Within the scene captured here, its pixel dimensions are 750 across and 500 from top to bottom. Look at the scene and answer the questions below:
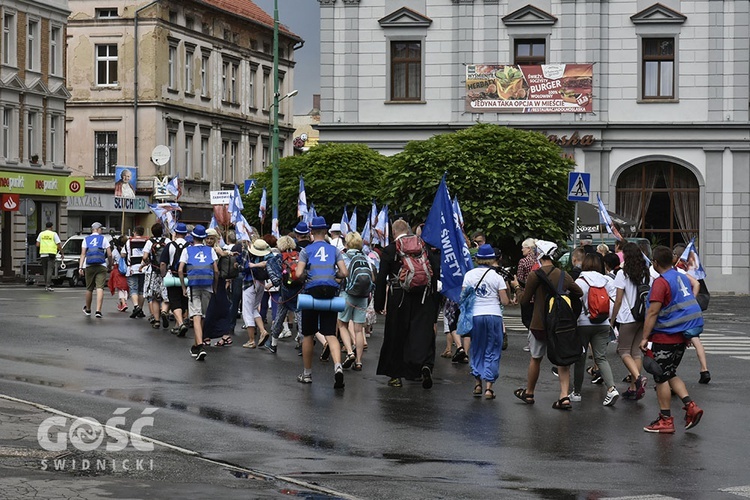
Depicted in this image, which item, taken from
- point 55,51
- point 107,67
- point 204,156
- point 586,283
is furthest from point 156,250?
point 204,156

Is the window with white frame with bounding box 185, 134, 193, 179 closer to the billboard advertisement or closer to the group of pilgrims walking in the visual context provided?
the billboard advertisement

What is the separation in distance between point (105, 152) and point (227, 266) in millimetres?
47696

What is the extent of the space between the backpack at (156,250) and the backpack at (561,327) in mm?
11218

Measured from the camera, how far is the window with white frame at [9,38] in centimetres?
5416

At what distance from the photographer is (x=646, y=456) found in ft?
36.5

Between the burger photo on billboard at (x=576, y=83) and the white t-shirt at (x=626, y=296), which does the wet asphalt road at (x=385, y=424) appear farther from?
the burger photo on billboard at (x=576, y=83)

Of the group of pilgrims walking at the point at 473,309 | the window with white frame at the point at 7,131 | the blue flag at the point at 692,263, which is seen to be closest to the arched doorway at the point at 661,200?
the blue flag at the point at 692,263

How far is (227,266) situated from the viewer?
20312 mm

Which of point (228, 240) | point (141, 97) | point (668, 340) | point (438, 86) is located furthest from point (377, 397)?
point (141, 97)

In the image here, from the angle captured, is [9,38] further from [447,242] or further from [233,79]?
[447,242]

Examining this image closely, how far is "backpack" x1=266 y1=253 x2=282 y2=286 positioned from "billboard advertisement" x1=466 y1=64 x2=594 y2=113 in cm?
2371

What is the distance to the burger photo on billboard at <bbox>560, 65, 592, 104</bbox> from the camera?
140ft

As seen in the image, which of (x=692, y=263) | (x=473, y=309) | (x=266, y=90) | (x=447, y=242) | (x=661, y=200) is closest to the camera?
(x=473, y=309)

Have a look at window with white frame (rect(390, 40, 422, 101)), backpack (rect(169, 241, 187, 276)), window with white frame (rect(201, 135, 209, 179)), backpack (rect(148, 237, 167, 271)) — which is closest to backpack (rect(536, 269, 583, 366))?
backpack (rect(169, 241, 187, 276))
